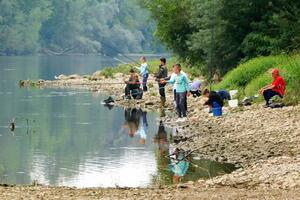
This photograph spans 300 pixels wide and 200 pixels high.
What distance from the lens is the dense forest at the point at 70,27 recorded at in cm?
13012

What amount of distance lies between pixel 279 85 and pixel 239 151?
5.87 metres

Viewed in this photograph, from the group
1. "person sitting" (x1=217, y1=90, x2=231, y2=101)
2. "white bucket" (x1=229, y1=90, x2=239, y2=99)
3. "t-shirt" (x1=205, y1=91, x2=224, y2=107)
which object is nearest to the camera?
"t-shirt" (x1=205, y1=91, x2=224, y2=107)

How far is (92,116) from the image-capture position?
3297cm

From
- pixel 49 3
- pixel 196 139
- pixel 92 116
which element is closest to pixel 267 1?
pixel 92 116

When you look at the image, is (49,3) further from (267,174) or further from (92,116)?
(267,174)

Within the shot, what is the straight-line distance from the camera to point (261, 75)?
30.5m

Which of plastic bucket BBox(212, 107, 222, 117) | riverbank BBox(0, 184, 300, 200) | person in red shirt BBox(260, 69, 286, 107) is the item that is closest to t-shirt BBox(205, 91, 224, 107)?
plastic bucket BBox(212, 107, 222, 117)

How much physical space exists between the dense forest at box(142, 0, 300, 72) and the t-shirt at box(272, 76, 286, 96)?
6.15 m

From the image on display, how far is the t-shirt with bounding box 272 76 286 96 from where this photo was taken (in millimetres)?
25547

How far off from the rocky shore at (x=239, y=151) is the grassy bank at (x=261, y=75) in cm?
132

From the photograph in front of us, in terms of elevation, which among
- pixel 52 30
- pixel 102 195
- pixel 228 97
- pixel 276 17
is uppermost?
pixel 52 30

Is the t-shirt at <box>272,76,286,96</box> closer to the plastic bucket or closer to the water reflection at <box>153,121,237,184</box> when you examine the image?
the plastic bucket

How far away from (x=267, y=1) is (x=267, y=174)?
19466 millimetres

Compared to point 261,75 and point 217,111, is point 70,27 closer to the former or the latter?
point 261,75
